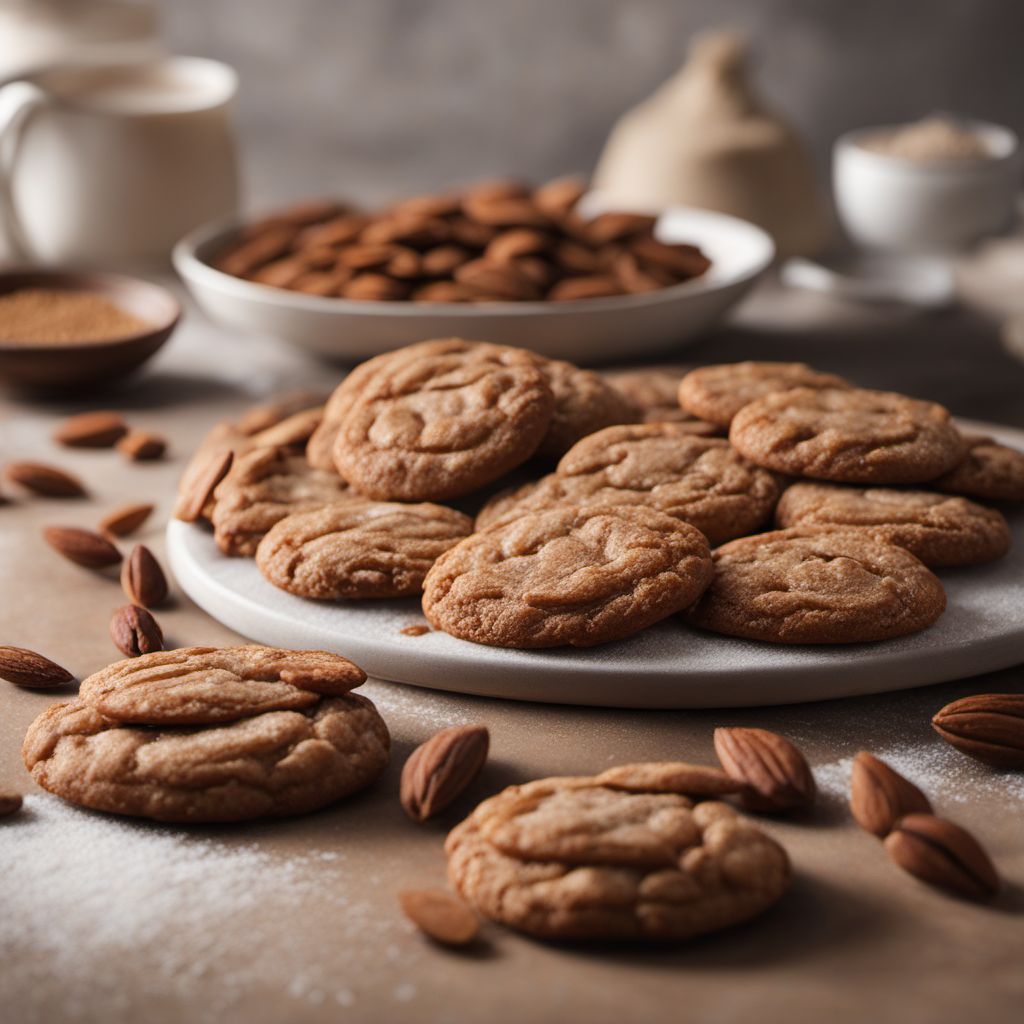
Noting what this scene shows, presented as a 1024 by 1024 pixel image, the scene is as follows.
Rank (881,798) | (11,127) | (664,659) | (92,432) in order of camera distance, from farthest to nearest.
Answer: (11,127), (92,432), (664,659), (881,798)

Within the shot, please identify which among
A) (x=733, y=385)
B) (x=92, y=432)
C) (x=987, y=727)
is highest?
(x=733, y=385)

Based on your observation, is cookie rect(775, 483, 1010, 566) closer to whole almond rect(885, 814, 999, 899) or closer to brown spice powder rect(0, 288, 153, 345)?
whole almond rect(885, 814, 999, 899)

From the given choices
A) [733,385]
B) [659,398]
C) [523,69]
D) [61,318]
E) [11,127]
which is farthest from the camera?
[523,69]

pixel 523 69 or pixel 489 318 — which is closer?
pixel 489 318

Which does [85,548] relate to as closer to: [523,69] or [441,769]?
[441,769]

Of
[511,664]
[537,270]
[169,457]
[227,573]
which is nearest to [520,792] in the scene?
[511,664]

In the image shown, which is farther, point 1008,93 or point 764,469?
point 1008,93

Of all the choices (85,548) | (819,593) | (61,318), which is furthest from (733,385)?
(61,318)

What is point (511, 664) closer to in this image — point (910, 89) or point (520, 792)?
point (520, 792)
